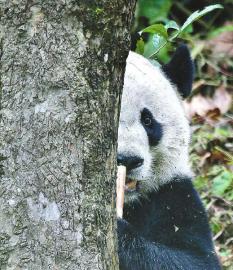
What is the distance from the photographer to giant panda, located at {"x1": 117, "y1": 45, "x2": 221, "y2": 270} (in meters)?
4.50

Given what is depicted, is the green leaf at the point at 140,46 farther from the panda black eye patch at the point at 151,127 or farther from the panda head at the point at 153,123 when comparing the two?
the panda black eye patch at the point at 151,127

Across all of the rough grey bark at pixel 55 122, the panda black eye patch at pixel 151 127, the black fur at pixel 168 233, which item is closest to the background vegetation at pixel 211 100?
the panda black eye patch at pixel 151 127

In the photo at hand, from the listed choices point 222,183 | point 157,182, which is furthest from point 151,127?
point 222,183

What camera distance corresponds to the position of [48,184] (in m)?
2.92

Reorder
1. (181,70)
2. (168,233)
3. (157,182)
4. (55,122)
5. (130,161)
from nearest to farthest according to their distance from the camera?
(55,122)
(130,161)
(168,233)
(157,182)
(181,70)

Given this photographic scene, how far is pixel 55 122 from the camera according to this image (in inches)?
115

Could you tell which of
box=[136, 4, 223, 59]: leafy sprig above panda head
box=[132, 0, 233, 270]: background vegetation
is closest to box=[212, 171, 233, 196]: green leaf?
box=[132, 0, 233, 270]: background vegetation

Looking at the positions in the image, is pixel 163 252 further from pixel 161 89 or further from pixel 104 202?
pixel 104 202

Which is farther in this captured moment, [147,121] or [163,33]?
[163,33]

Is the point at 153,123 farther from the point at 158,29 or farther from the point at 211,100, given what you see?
the point at 211,100

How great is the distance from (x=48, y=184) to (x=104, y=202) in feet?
0.84

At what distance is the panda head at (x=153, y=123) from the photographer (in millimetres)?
4684

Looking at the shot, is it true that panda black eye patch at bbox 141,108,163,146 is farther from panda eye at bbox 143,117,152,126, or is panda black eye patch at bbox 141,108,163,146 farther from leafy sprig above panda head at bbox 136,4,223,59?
leafy sprig above panda head at bbox 136,4,223,59

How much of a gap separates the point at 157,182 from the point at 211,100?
433 cm
